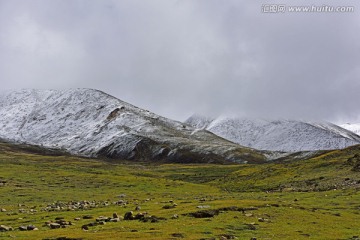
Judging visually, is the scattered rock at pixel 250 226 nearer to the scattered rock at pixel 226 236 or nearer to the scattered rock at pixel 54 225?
the scattered rock at pixel 226 236

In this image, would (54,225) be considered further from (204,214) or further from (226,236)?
(226,236)

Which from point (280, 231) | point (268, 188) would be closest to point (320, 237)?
point (280, 231)

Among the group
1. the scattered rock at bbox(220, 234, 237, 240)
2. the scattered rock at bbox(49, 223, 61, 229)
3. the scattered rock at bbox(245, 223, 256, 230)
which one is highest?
the scattered rock at bbox(245, 223, 256, 230)

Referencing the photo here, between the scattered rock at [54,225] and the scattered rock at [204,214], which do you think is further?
the scattered rock at [204,214]

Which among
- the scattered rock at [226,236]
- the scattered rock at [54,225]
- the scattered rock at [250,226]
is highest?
the scattered rock at [250,226]

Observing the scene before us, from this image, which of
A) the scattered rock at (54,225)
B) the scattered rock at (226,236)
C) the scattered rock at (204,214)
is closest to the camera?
the scattered rock at (226,236)

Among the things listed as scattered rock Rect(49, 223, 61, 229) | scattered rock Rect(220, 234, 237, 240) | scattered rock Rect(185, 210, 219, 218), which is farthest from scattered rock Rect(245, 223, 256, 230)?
scattered rock Rect(49, 223, 61, 229)

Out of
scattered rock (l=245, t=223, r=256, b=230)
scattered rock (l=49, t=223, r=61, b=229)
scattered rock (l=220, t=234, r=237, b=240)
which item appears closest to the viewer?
scattered rock (l=220, t=234, r=237, b=240)

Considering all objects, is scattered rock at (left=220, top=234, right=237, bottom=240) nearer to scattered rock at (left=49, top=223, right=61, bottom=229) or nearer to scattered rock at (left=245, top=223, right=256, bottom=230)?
scattered rock at (left=245, top=223, right=256, bottom=230)

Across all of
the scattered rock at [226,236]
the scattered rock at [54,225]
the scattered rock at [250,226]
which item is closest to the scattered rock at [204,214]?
the scattered rock at [250,226]

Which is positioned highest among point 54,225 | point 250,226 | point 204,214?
point 204,214

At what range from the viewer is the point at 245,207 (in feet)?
160

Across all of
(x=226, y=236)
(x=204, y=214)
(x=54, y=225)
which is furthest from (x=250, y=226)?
(x=54, y=225)

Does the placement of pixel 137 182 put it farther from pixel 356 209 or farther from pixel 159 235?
pixel 159 235
